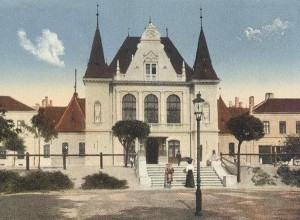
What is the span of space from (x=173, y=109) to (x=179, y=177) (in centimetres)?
1286

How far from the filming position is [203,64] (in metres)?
41.8

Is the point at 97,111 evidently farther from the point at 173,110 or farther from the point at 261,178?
the point at 261,178

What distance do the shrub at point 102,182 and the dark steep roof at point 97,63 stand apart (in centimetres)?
1576

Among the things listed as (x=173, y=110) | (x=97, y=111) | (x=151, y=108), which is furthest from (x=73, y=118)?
(x=173, y=110)

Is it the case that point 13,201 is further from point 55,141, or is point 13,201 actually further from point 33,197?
point 55,141

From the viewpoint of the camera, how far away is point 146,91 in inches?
1597

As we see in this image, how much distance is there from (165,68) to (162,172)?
43.5ft

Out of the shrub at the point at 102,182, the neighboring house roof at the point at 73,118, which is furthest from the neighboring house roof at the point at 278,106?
the shrub at the point at 102,182

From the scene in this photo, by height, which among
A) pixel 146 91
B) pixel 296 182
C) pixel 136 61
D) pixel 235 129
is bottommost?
pixel 296 182

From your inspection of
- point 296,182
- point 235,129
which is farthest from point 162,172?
point 296,182

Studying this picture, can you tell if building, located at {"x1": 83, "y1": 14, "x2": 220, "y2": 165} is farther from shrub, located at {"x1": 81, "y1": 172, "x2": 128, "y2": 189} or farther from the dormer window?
shrub, located at {"x1": 81, "y1": 172, "x2": 128, "y2": 189}

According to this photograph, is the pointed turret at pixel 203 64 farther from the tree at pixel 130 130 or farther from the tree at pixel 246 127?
the tree at pixel 246 127

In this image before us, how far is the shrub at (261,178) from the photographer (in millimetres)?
27469

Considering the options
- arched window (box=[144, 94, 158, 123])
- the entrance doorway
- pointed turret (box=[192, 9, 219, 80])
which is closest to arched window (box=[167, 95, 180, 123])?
arched window (box=[144, 94, 158, 123])
